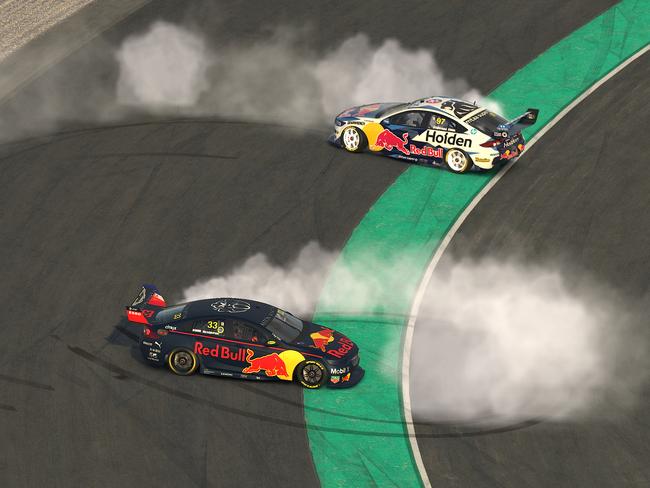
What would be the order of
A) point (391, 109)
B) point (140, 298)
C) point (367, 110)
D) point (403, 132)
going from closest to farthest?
point (140, 298) < point (403, 132) < point (391, 109) < point (367, 110)

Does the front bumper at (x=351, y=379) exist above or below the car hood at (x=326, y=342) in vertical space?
below

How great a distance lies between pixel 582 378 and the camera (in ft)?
78.7

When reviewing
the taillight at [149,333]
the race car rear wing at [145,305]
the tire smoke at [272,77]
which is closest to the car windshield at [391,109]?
the tire smoke at [272,77]

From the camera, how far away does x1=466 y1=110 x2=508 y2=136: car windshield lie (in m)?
30.6

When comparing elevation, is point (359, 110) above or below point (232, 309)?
above

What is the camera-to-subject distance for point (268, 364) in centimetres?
2369

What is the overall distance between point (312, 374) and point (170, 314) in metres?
3.28

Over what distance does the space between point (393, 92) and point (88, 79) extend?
970 cm

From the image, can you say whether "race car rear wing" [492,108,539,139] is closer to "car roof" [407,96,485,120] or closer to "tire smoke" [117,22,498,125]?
"car roof" [407,96,485,120]

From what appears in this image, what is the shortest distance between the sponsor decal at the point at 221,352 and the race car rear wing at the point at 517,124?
34.8 feet

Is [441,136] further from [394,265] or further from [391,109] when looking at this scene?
[394,265]

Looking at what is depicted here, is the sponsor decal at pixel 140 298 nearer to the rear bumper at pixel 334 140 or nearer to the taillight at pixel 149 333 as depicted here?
the taillight at pixel 149 333

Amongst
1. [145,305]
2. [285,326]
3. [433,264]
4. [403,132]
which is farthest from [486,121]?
[145,305]

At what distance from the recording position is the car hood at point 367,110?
3209cm
